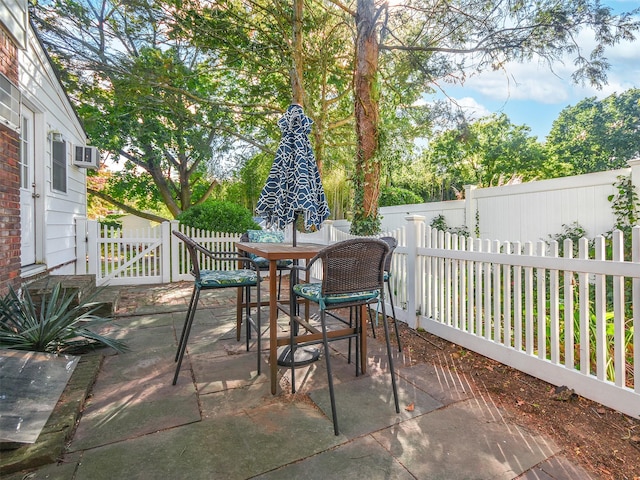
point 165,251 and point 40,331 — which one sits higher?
point 165,251

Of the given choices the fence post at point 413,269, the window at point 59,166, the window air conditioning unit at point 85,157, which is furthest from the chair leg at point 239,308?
the window air conditioning unit at point 85,157

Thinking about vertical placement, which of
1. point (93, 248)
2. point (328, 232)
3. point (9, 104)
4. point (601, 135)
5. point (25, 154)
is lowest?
point (93, 248)

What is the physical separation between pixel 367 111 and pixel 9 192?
156 inches

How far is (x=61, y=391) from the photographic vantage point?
6.76ft

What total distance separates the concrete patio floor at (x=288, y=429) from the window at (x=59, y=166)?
140 inches

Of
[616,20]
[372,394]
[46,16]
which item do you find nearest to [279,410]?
[372,394]

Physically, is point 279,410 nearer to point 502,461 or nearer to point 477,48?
point 502,461

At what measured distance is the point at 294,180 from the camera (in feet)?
8.77

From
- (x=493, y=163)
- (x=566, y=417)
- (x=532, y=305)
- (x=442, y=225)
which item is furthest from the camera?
(x=493, y=163)

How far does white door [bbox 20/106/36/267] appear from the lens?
3852 mm

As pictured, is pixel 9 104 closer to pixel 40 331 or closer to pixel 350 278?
pixel 40 331

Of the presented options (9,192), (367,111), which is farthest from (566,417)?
(9,192)

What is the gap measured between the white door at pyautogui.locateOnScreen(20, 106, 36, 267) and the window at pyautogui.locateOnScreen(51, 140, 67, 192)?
2.18 ft

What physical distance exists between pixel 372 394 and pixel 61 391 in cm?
198
